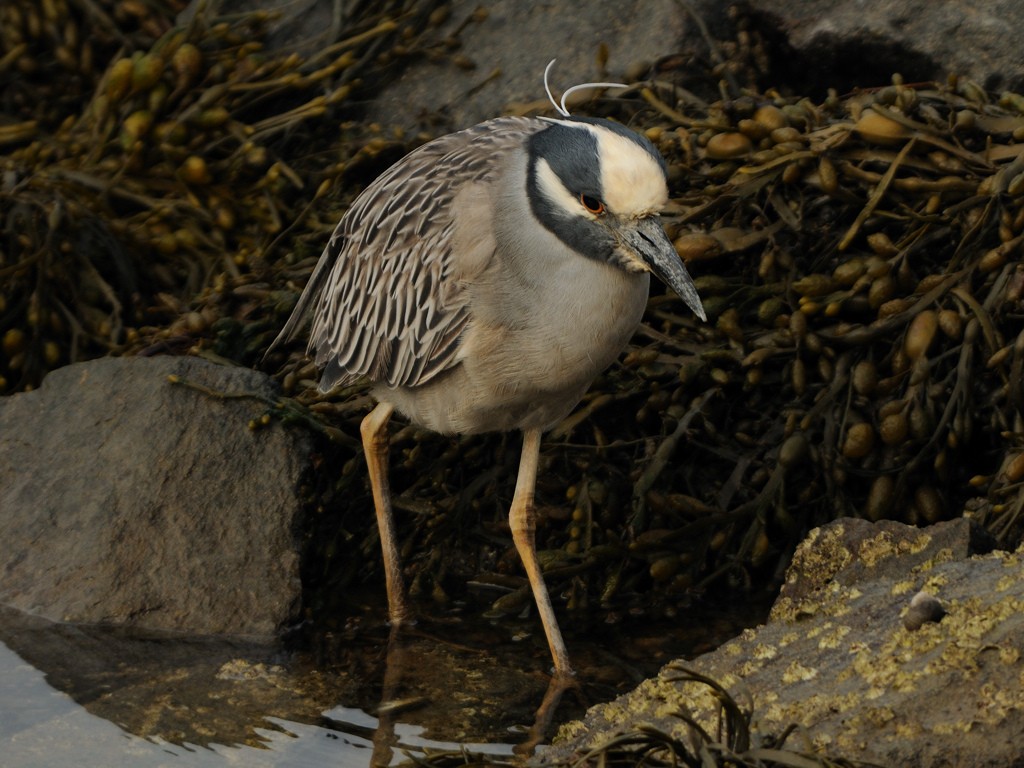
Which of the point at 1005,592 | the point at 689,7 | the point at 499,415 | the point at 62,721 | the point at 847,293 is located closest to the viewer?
the point at 1005,592

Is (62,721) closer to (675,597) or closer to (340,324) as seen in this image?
(340,324)

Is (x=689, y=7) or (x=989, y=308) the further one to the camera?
(x=689, y=7)

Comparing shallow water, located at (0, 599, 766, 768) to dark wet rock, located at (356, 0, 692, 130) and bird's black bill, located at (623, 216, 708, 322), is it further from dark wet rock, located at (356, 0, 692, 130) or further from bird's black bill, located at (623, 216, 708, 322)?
dark wet rock, located at (356, 0, 692, 130)

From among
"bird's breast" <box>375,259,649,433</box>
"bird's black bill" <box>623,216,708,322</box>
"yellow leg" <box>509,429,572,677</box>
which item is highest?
"bird's black bill" <box>623,216,708,322</box>

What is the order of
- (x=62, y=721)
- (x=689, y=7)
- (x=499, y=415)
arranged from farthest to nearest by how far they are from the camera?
(x=689, y=7), (x=499, y=415), (x=62, y=721)

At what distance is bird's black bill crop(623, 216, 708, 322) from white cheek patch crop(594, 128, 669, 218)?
0.04 m

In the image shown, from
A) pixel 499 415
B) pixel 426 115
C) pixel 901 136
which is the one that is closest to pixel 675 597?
pixel 499 415

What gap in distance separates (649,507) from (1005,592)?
1553mm

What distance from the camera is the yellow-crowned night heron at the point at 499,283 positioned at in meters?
3.63

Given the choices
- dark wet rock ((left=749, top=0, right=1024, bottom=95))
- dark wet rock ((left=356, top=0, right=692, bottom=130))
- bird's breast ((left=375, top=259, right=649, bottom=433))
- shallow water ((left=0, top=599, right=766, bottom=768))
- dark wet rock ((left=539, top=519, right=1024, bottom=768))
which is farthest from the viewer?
dark wet rock ((left=356, top=0, right=692, bottom=130))

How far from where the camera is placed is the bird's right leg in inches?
175

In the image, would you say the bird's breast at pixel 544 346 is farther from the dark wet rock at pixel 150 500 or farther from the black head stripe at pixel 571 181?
the dark wet rock at pixel 150 500

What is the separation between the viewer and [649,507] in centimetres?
447

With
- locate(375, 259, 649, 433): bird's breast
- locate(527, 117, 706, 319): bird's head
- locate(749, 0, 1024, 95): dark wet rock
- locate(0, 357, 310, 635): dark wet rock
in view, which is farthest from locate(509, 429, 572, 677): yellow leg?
locate(749, 0, 1024, 95): dark wet rock
